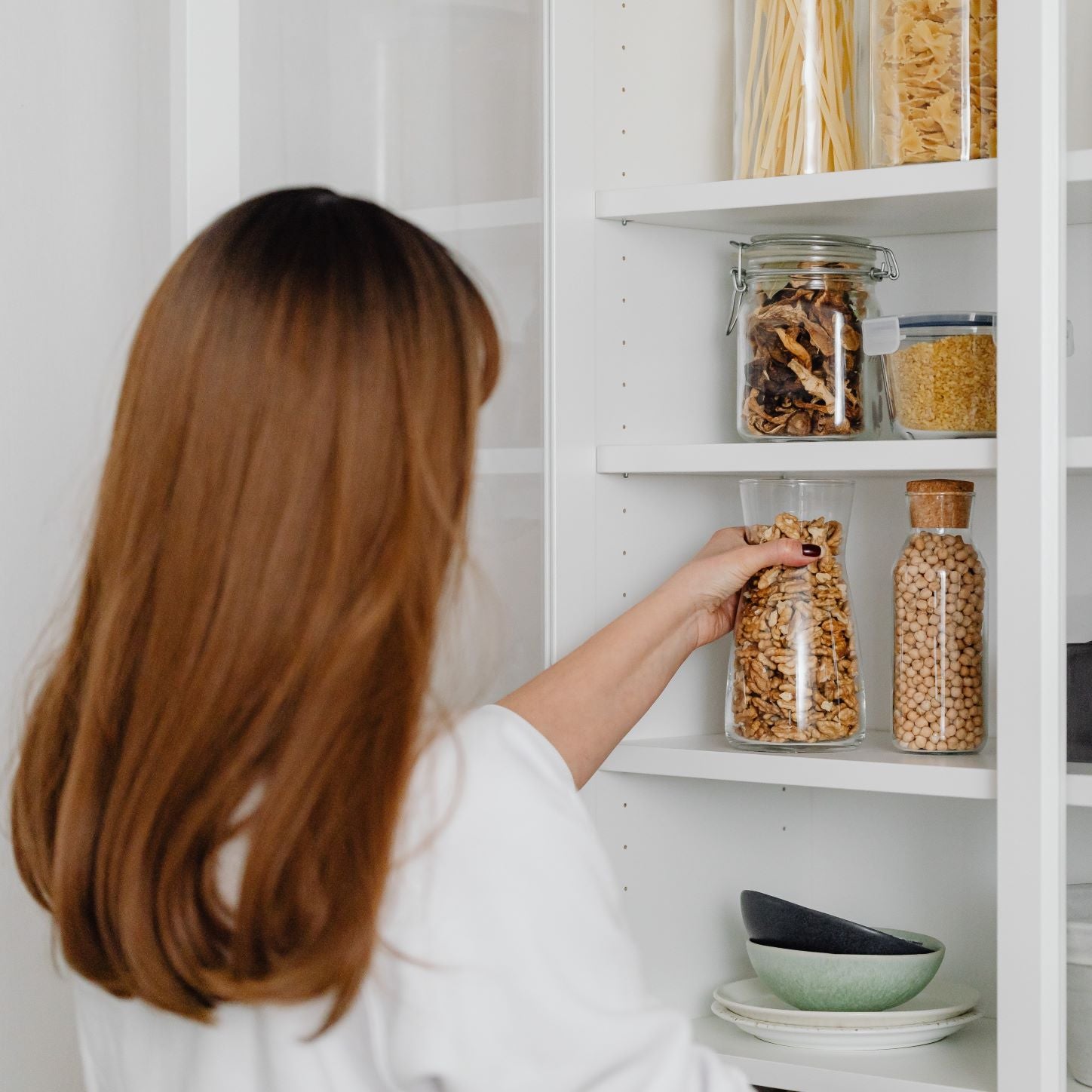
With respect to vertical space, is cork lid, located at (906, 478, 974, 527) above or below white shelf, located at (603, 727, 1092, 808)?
above

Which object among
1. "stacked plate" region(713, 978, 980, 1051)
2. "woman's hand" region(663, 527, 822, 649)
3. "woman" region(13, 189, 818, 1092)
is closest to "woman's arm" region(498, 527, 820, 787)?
"woman's hand" region(663, 527, 822, 649)

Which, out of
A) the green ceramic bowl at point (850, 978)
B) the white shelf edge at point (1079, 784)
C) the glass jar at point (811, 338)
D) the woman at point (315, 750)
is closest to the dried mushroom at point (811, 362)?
the glass jar at point (811, 338)

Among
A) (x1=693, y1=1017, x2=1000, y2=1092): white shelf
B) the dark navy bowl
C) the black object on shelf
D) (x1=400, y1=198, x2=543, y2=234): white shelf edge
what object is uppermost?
(x1=400, y1=198, x2=543, y2=234): white shelf edge

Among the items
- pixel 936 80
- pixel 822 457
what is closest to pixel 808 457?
pixel 822 457

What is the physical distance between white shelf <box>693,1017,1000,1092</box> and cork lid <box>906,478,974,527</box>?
46 centimetres

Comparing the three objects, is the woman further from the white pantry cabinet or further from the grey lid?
the grey lid

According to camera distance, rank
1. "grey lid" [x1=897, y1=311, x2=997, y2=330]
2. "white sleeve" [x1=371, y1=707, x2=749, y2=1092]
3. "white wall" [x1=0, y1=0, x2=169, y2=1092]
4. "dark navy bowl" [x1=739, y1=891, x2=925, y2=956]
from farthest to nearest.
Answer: "dark navy bowl" [x1=739, y1=891, x2=925, y2=956]
"grey lid" [x1=897, y1=311, x2=997, y2=330]
"white wall" [x1=0, y1=0, x2=169, y2=1092]
"white sleeve" [x1=371, y1=707, x2=749, y2=1092]

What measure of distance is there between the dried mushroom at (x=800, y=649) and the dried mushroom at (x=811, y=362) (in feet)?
0.29

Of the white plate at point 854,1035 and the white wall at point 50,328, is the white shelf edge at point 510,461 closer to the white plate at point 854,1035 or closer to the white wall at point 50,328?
the white wall at point 50,328

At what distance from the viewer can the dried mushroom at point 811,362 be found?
4.13ft

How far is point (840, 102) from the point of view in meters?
1.27

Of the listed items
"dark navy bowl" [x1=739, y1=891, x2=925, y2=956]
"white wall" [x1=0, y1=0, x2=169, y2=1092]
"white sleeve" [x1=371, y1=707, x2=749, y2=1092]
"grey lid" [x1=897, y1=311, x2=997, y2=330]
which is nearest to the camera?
"white sleeve" [x1=371, y1=707, x2=749, y2=1092]

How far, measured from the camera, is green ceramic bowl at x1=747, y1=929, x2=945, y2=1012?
127cm

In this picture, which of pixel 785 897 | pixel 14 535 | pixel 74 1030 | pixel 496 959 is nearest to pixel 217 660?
pixel 496 959
